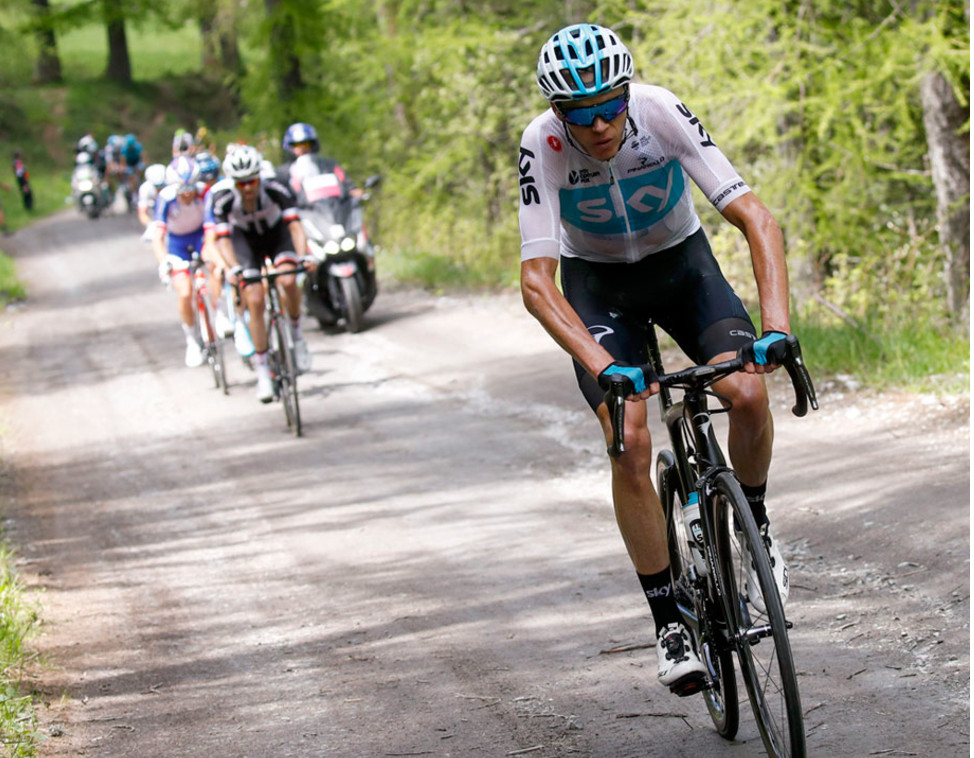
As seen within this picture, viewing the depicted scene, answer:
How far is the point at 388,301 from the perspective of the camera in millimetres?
18016

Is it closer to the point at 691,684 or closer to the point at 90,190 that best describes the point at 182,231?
the point at 691,684

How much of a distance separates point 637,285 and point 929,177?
7.98 meters

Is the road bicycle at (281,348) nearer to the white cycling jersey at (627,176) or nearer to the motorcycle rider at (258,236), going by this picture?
the motorcycle rider at (258,236)

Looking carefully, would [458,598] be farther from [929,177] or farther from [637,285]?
[929,177]

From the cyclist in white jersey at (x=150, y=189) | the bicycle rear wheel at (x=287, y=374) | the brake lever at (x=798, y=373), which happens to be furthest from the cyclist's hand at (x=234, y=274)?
the brake lever at (x=798, y=373)

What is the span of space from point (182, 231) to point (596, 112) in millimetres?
9838

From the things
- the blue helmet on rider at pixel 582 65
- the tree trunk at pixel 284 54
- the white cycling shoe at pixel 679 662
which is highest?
the tree trunk at pixel 284 54

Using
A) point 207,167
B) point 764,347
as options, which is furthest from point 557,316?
point 207,167

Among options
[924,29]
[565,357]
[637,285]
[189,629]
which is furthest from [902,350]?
[189,629]

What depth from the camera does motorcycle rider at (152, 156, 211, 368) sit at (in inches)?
512

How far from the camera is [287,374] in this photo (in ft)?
35.5

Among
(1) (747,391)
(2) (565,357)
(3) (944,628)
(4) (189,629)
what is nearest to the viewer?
(1) (747,391)

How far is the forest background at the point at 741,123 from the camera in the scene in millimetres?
10383

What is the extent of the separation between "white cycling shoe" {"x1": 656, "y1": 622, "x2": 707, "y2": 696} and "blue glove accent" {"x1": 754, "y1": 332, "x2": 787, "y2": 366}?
3.67ft
